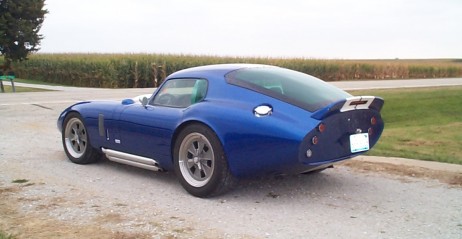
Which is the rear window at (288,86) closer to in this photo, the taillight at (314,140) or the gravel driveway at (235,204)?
the taillight at (314,140)

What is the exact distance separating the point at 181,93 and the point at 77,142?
1.92 meters

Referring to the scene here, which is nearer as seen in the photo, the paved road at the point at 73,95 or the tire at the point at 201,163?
the tire at the point at 201,163

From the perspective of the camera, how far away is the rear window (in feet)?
16.3

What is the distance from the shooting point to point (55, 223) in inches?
170

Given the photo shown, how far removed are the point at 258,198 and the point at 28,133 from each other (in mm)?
5894

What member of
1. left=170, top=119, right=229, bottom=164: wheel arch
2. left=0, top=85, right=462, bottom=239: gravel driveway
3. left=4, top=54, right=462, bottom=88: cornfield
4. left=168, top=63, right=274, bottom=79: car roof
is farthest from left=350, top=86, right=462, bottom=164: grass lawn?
left=4, top=54, right=462, bottom=88: cornfield

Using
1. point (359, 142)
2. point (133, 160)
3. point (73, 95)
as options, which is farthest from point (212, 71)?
point (73, 95)

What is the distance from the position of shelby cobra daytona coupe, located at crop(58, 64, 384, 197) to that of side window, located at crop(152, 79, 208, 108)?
1 cm

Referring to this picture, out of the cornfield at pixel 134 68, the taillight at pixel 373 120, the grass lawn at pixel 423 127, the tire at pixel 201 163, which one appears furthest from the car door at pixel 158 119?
the cornfield at pixel 134 68

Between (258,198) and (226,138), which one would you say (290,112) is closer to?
(226,138)

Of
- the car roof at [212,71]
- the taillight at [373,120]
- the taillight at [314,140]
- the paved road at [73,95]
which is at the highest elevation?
the car roof at [212,71]

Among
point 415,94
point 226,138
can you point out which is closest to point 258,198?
point 226,138

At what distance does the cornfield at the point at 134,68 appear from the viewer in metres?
31.4

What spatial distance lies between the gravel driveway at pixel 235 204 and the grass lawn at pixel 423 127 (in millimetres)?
1068
